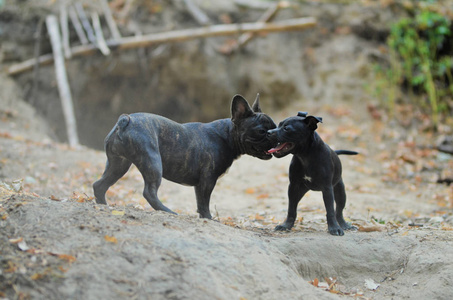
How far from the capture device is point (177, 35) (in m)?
12.9

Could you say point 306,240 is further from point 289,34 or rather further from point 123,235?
point 289,34

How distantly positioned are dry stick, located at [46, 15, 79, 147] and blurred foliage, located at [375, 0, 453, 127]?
890cm

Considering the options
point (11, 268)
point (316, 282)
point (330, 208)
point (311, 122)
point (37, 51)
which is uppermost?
point (37, 51)

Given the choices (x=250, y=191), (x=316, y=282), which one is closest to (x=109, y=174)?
(x=316, y=282)

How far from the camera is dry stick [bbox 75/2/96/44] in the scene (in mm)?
12762

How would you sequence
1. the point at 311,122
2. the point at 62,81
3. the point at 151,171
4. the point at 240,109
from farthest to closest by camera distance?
the point at 62,81 < the point at 240,109 < the point at 311,122 < the point at 151,171

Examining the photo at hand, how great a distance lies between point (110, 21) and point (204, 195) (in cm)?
948

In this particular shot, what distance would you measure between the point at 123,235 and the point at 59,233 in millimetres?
508

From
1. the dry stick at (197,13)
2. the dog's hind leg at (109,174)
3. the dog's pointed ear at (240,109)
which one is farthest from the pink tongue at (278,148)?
Answer: the dry stick at (197,13)

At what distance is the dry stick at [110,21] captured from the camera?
1293 centimetres

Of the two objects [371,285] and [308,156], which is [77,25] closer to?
[308,156]

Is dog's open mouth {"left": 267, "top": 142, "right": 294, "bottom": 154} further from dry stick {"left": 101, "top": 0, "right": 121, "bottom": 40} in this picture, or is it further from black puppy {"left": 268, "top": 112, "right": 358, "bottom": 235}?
dry stick {"left": 101, "top": 0, "right": 121, "bottom": 40}

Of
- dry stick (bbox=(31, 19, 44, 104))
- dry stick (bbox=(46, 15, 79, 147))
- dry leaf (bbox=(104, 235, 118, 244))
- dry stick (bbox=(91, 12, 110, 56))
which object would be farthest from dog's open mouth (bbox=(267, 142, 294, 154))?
dry stick (bbox=(31, 19, 44, 104))

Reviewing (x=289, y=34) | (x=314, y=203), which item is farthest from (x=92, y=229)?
(x=289, y=34)
